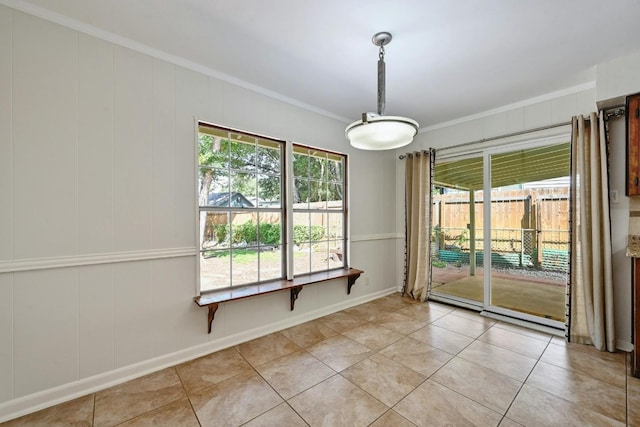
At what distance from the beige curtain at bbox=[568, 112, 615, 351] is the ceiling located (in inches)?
26.7

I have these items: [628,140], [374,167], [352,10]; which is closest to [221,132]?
[352,10]

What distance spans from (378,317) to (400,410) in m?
1.56

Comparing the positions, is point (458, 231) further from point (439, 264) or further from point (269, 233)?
point (269, 233)

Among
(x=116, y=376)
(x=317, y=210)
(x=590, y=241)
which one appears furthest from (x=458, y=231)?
(x=116, y=376)

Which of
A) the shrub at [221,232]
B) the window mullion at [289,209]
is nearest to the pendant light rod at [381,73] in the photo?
the window mullion at [289,209]

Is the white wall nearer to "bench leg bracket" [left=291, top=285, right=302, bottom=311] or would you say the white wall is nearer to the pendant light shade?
"bench leg bracket" [left=291, top=285, right=302, bottom=311]

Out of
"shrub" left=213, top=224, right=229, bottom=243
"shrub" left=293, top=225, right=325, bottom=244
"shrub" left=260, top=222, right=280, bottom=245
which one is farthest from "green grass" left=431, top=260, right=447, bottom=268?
"shrub" left=213, top=224, right=229, bottom=243

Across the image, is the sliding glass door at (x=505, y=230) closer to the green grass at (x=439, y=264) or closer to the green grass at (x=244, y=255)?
the green grass at (x=439, y=264)

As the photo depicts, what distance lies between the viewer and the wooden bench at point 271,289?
2342mm

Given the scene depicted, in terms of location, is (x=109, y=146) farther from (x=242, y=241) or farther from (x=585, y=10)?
(x=585, y=10)

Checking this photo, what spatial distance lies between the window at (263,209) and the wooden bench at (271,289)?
8 cm

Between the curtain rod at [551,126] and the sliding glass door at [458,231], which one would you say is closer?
the curtain rod at [551,126]

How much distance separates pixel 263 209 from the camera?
2.89m

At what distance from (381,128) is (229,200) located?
164 centimetres
